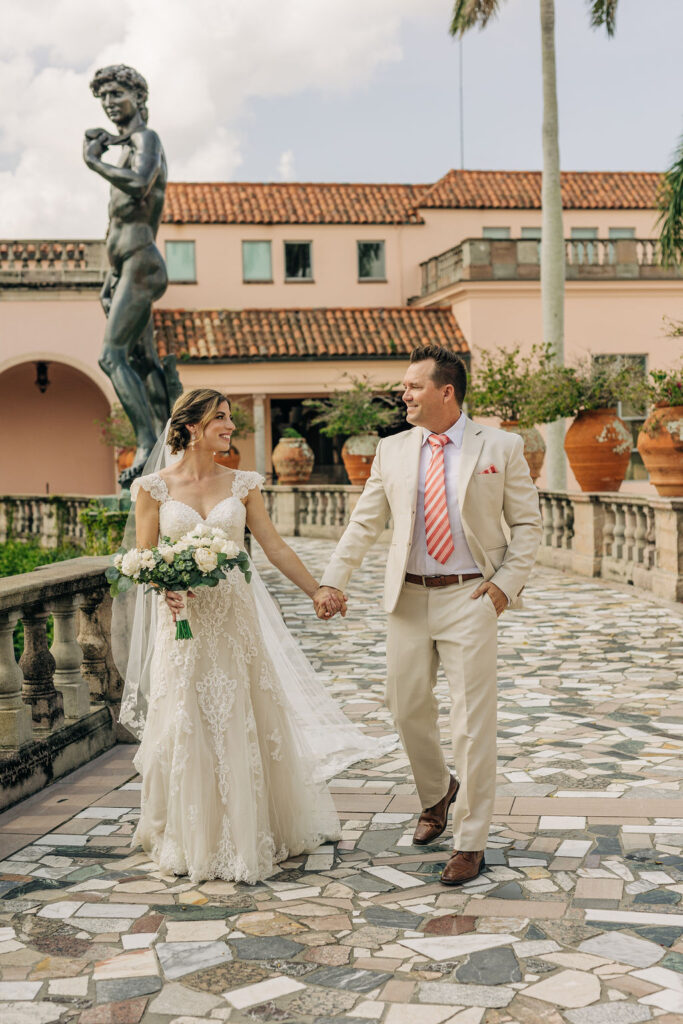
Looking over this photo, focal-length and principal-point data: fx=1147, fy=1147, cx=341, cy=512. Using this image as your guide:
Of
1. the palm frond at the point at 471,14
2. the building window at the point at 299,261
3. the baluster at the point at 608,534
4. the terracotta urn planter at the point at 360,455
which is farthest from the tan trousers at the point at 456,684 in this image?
the building window at the point at 299,261

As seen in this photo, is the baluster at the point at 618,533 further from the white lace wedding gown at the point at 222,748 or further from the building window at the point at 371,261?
the building window at the point at 371,261

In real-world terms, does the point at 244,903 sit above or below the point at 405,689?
below

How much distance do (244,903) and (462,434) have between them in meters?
1.95

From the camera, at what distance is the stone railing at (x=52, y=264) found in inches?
1064

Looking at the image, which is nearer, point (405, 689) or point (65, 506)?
point (405, 689)

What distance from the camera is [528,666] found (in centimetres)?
852

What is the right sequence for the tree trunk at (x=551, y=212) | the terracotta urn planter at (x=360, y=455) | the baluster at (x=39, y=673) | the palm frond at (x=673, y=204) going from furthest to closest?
the terracotta urn planter at (x=360, y=455) < the tree trunk at (x=551, y=212) < the palm frond at (x=673, y=204) < the baluster at (x=39, y=673)

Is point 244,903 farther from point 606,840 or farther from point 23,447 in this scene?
point 23,447

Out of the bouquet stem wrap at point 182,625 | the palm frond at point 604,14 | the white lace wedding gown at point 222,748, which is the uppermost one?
the palm frond at point 604,14

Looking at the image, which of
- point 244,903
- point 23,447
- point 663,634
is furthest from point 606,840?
point 23,447

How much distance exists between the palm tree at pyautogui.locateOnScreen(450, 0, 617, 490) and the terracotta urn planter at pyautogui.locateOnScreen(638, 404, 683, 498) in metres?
7.08

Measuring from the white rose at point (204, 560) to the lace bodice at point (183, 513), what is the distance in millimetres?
281

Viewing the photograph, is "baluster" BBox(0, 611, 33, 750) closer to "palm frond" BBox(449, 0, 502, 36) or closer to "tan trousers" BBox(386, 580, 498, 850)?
"tan trousers" BBox(386, 580, 498, 850)

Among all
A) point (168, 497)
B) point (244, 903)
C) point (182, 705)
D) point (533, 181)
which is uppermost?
point (533, 181)
